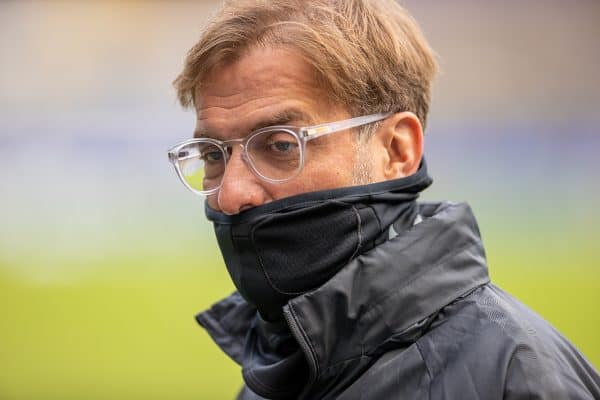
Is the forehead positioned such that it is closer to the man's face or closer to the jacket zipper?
the man's face

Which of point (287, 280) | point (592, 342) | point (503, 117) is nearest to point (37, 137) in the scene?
point (503, 117)

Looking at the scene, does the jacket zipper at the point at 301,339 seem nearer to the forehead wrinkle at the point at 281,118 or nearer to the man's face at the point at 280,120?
the man's face at the point at 280,120

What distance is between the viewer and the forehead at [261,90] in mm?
1644

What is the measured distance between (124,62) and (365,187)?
11.1 feet

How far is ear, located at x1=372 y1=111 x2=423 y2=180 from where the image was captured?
1.72m

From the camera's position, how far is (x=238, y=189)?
1.63 meters

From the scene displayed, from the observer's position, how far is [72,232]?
4.45m

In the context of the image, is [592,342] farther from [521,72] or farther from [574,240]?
[521,72]

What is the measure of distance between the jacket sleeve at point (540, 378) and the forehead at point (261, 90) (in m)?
0.72

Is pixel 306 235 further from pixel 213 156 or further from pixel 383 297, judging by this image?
pixel 213 156

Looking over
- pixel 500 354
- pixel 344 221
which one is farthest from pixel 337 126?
pixel 500 354

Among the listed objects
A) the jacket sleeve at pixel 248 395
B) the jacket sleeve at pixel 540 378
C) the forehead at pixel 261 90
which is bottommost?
Result: the jacket sleeve at pixel 248 395

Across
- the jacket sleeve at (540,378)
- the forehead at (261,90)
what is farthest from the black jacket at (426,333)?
the forehead at (261,90)

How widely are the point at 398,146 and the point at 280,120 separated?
317 millimetres
